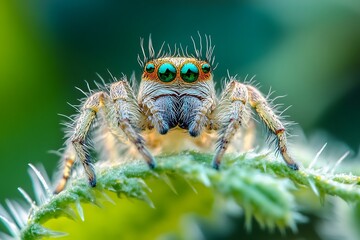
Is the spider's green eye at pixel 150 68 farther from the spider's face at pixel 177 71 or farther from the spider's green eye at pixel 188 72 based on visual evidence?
the spider's green eye at pixel 188 72

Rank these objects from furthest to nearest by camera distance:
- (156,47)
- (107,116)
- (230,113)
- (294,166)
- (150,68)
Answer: (156,47) → (150,68) → (107,116) → (230,113) → (294,166)

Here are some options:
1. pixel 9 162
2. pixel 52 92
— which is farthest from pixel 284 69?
pixel 9 162

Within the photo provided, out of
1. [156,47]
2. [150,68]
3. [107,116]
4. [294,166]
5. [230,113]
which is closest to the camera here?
[294,166]

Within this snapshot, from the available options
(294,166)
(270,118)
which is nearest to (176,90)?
(270,118)

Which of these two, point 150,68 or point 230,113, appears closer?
point 230,113

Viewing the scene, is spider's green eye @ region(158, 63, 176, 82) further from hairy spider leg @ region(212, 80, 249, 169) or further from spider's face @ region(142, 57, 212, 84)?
hairy spider leg @ region(212, 80, 249, 169)

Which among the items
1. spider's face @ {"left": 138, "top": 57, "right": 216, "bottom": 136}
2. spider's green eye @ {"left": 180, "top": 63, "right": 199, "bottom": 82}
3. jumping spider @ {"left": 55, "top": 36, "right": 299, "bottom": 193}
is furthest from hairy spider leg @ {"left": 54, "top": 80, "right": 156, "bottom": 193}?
spider's green eye @ {"left": 180, "top": 63, "right": 199, "bottom": 82}

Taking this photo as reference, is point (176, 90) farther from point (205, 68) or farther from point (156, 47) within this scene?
point (156, 47)
